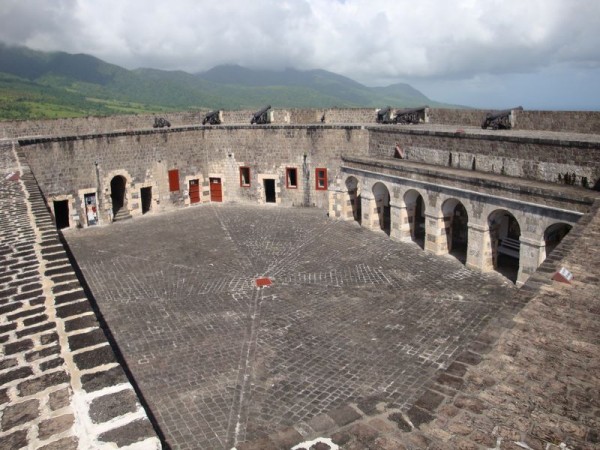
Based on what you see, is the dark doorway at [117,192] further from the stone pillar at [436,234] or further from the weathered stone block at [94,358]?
the weathered stone block at [94,358]

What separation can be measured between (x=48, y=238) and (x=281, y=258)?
30.4 feet

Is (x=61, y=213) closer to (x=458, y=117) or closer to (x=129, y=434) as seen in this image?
(x=458, y=117)

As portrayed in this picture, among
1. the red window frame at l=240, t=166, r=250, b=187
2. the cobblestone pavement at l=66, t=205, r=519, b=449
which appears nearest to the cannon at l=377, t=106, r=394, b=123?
the red window frame at l=240, t=166, r=250, b=187

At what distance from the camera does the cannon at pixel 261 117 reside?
26.6 metres

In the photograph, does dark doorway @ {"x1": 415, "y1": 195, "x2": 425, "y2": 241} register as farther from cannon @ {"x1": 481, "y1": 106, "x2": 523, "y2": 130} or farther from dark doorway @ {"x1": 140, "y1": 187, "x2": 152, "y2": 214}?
dark doorway @ {"x1": 140, "y1": 187, "x2": 152, "y2": 214}

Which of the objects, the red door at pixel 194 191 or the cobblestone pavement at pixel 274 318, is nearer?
the cobblestone pavement at pixel 274 318

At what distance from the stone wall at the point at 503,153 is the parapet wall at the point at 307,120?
3.38 meters

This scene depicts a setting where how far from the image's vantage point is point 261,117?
2683 centimetres

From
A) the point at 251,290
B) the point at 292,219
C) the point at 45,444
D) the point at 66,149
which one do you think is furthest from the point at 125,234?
the point at 45,444

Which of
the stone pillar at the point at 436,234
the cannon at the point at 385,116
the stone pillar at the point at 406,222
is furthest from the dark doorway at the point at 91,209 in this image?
the stone pillar at the point at 436,234

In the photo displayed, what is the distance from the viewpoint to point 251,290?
14.6 m

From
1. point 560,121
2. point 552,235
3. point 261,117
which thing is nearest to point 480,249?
point 552,235

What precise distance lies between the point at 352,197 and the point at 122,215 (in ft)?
36.5

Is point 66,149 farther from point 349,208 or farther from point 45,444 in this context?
point 45,444
